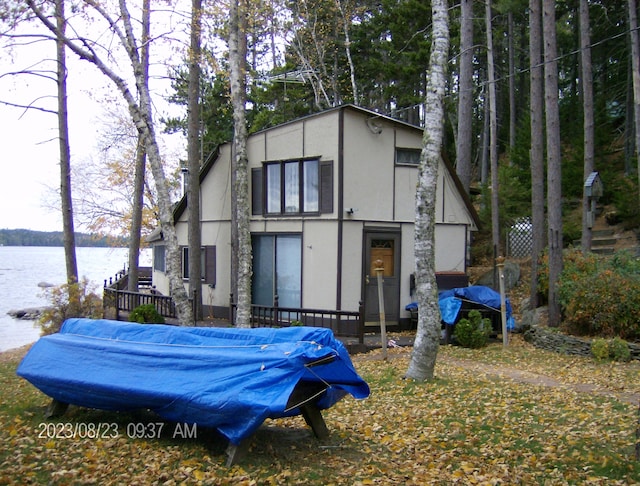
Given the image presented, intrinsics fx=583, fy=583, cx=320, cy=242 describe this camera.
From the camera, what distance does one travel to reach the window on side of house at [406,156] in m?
15.1

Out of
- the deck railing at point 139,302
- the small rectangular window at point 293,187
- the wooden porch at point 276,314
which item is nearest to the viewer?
the wooden porch at point 276,314

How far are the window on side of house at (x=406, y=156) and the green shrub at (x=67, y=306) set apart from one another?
10.1 meters

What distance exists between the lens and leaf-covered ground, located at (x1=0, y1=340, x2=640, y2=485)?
5.32 m

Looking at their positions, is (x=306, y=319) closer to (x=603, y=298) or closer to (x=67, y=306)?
(x=603, y=298)

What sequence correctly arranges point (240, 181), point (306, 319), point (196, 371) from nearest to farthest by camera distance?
point (196, 371)
point (240, 181)
point (306, 319)

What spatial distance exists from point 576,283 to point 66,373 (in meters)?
10.8

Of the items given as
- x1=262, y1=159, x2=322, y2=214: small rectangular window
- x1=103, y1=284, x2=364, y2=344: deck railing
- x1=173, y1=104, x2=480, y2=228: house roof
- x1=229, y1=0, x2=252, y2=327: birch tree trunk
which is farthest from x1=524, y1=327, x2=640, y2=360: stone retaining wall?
x1=229, y1=0, x2=252, y2=327: birch tree trunk

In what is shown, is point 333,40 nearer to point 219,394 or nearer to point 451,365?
point 451,365

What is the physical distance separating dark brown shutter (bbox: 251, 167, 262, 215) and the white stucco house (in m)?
0.03

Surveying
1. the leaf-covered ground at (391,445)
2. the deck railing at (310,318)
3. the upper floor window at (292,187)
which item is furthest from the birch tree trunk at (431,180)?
the upper floor window at (292,187)

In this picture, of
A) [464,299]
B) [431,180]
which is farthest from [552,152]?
[431,180]

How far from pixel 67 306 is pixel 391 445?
1396cm

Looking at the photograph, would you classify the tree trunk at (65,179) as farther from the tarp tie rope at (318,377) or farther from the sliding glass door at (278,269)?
the tarp tie rope at (318,377)

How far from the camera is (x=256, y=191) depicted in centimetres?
1612
